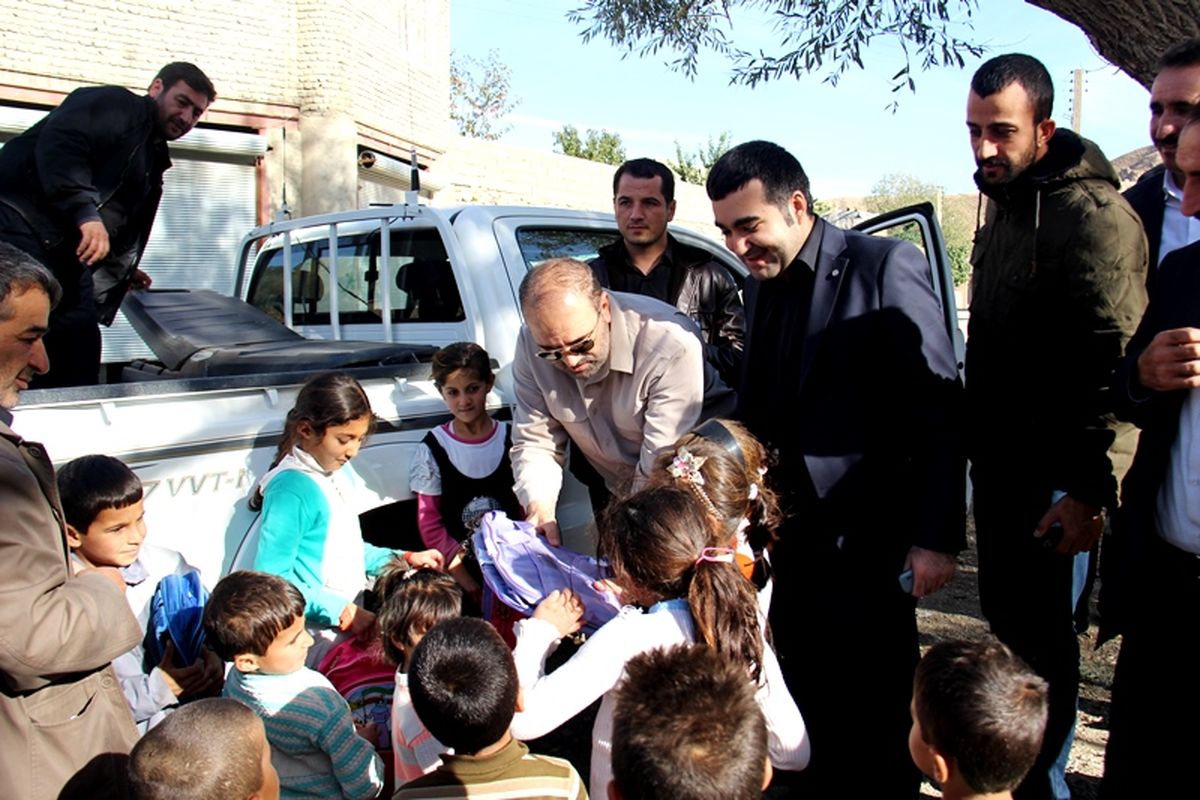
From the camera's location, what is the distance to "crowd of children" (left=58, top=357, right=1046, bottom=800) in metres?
1.82

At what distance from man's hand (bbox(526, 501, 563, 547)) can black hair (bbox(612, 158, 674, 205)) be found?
1.77 meters

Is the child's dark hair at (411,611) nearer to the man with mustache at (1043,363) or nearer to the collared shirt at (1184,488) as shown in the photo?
the man with mustache at (1043,363)

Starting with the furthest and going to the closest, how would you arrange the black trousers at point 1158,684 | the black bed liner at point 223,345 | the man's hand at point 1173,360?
the black bed liner at point 223,345 < the black trousers at point 1158,684 < the man's hand at point 1173,360

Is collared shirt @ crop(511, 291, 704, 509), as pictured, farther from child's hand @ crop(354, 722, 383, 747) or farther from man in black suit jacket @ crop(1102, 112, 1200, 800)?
man in black suit jacket @ crop(1102, 112, 1200, 800)

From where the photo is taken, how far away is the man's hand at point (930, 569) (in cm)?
259

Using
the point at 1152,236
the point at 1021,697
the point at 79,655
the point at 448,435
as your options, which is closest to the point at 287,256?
the point at 448,435

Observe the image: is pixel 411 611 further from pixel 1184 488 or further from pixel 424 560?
pixel 1184 488

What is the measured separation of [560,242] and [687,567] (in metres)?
2.74

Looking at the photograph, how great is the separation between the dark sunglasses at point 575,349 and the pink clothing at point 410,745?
1.06m

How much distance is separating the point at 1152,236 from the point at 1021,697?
1834mm

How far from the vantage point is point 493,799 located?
6.66 feet

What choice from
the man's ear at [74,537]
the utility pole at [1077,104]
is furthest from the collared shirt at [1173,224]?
the utility pole at [1077,104]

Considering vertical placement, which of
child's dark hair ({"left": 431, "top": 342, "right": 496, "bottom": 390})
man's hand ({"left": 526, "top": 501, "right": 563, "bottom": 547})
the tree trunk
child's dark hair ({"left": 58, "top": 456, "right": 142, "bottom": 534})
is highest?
the tree trunk

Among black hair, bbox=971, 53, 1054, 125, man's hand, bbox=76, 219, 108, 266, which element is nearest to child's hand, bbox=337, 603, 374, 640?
man's hand, bbox=76, 219, 108, 266
